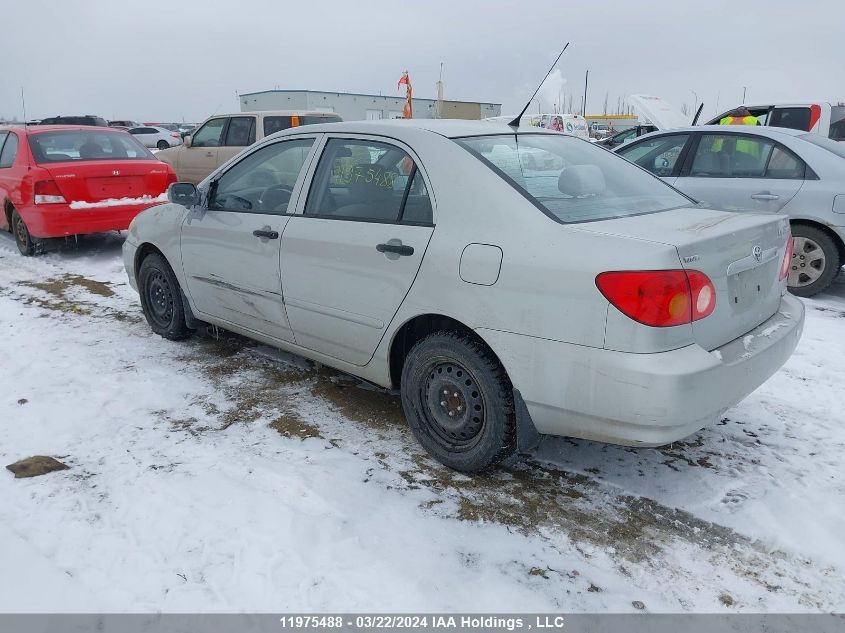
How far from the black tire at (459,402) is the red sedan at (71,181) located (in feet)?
19.0

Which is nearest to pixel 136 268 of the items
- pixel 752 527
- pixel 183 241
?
pixel 183 241

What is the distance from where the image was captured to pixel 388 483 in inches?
122

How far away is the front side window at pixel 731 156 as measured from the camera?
631 centimetres

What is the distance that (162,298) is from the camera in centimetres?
508

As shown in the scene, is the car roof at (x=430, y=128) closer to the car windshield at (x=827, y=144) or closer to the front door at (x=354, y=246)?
the front door at (x=354, y=246)

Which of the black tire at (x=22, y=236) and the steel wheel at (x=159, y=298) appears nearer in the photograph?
the steel wheel at (x=159, y=298)

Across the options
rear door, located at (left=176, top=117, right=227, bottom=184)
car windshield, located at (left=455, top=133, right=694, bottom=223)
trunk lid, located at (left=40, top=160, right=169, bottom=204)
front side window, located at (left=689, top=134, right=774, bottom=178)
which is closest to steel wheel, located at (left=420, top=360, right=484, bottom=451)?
car windshield, located at (left=455, top=133, right=694, bottom=223)

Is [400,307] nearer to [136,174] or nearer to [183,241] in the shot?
[183,241]

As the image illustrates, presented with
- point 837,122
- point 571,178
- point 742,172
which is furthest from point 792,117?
point 571,178

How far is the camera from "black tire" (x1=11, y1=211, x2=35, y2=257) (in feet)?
26.2

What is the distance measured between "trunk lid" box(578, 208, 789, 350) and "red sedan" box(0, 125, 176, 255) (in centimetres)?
659

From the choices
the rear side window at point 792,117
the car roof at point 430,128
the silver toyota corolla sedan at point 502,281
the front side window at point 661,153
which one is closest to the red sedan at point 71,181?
the silver toyota corolla sedan at point 502,281

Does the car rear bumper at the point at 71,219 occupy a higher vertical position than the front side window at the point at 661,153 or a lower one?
lower

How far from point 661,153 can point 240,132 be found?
796cm
